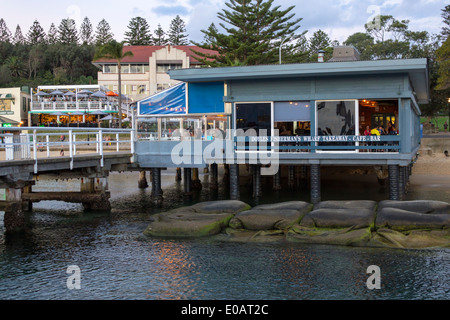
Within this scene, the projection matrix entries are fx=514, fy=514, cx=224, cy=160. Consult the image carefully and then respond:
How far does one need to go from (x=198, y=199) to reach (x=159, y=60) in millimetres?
39799

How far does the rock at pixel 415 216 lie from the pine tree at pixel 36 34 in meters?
113

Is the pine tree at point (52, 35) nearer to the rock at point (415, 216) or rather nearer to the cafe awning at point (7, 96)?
the cafe awning at point (7, 96)

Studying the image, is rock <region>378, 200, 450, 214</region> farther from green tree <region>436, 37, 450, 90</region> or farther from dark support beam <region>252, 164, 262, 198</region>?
green tree <region>436, 37, 450, 90</region>

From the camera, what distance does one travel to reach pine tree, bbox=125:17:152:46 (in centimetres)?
9366

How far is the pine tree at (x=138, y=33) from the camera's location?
93.7m

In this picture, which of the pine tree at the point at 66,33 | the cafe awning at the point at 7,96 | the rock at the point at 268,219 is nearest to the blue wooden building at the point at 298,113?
the rock at the point at 268,219

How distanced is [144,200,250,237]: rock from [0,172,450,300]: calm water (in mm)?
625

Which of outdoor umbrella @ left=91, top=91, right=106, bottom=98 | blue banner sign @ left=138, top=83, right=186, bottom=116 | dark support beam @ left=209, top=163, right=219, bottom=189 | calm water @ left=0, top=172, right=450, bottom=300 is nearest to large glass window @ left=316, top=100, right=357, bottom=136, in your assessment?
blue banner sign @ left=138, top=83, right=186, bottom=116

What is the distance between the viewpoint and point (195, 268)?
14273 mm

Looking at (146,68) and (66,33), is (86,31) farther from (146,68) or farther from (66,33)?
(146,68)

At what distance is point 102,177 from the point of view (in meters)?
22.5

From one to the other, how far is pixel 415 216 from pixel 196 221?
23.9 feet
